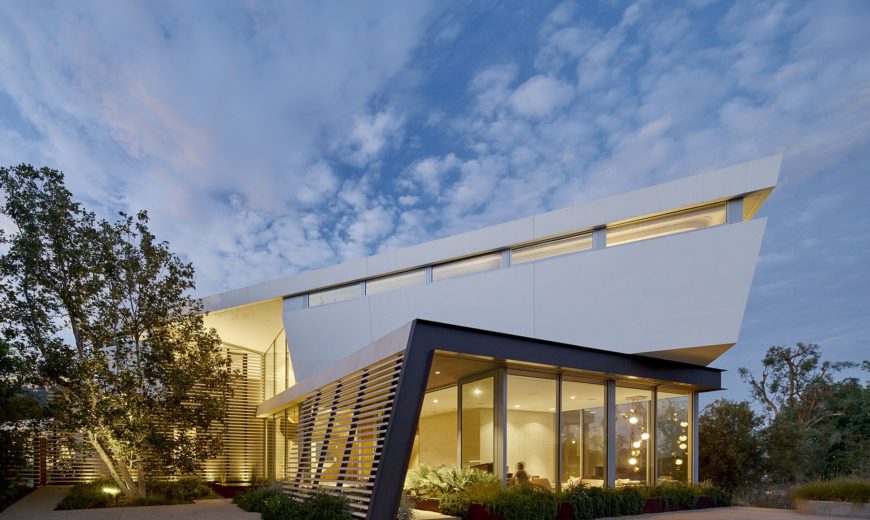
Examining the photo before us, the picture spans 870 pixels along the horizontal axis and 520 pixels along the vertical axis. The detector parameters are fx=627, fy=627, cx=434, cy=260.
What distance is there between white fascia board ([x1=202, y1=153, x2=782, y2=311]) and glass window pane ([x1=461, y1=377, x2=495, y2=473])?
16.0ft

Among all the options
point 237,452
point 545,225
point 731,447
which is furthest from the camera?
point 237,452

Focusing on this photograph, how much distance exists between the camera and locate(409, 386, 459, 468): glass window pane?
1430 cm

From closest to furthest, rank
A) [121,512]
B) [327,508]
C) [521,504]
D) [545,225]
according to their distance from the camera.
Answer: [327,508], [521,504], [121,512], [545,225]

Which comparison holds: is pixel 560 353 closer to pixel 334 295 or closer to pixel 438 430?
pixel 438 430

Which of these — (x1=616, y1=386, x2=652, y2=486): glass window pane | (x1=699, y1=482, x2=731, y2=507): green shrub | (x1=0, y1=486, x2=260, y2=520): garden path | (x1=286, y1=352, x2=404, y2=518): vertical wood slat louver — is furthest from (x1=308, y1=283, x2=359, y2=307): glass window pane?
(x1=699, y1=482, x2=731, y2=507): green shrub

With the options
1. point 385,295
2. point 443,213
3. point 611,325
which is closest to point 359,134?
point 385,295

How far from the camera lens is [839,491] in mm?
14398

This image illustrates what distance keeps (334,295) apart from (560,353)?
36.2 feet

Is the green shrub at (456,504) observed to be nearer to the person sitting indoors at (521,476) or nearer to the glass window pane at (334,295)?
the person sitting indoors at (521,476)

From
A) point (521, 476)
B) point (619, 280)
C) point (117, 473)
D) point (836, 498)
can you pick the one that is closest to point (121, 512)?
point (117, 473)

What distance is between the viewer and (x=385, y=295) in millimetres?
19906

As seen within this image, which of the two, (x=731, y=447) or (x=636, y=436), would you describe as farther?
(x=731, y=447)

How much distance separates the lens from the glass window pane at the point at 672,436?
15547 mm

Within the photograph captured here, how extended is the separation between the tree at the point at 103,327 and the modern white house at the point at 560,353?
11.3 feet
